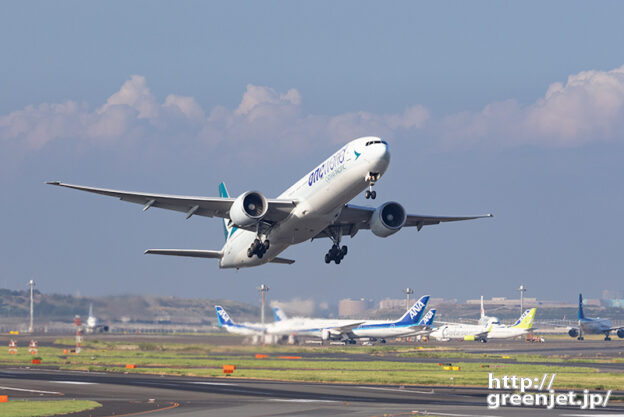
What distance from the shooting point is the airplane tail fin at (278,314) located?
257ft

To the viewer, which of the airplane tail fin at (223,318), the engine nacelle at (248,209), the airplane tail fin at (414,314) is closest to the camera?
the engine nacelle at (248,209)

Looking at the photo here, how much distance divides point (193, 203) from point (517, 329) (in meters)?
93.7

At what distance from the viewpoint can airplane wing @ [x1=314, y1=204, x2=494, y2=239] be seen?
55.7 metres

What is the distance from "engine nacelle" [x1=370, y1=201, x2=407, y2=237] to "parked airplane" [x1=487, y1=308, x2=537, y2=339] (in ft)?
280

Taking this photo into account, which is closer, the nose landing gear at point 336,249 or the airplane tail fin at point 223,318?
the nose landing gear at point 336,249

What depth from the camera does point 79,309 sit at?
254 feet

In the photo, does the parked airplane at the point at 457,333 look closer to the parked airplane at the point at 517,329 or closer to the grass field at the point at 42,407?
the parked airplane at the point at 517,329

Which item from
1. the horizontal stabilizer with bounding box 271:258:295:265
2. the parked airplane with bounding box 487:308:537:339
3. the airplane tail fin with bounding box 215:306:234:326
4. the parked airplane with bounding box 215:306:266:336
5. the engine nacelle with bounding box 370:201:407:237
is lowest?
the parked airplane with bounding box 487:308:537:339

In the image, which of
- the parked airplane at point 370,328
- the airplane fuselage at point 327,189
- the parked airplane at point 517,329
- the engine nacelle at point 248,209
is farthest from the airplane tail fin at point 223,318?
the parked airplane at point 517,329

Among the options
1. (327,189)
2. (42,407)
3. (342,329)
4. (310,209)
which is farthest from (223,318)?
(42,407)

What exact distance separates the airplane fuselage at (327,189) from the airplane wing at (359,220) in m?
3.21

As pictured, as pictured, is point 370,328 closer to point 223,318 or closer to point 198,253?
point 223,318

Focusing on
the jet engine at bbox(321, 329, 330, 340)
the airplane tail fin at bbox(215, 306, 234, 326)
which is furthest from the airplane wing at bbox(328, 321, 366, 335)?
the airplane tail fin at bbox(215, 306, 234, 326)

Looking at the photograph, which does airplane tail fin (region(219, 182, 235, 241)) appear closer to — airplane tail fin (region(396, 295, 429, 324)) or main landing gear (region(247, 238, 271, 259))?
main landing gear (region(247, 238, 271, 259))
